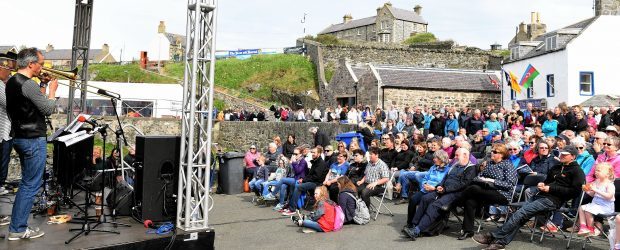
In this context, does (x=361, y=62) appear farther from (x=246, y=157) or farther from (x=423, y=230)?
(x=423, y=230)

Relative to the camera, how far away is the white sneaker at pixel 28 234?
17.4ft

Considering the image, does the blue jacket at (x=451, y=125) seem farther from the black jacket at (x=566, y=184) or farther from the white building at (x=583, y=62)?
the white building at (x=583, y=62)

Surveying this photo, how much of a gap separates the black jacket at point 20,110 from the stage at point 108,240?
110 cm

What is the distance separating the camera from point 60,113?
78.3ft

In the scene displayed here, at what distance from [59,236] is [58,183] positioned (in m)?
2.07

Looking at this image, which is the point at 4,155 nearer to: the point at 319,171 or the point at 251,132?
the point at 319,171

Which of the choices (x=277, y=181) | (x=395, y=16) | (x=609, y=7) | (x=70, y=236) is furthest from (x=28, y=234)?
(x=395, y=16)

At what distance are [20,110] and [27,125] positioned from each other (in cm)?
16

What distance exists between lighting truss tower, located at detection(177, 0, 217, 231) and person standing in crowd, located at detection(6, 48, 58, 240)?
56.6 inches

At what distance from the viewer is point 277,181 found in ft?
37.2

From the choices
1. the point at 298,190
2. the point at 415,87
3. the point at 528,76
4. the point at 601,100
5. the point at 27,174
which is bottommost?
the point at 298,190

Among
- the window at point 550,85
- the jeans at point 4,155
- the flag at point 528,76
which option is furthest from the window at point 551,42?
the jeans at point 4,155

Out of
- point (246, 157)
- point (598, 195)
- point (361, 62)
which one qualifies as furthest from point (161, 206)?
point (361, 62)

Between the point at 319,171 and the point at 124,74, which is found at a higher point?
the point at 124,74
